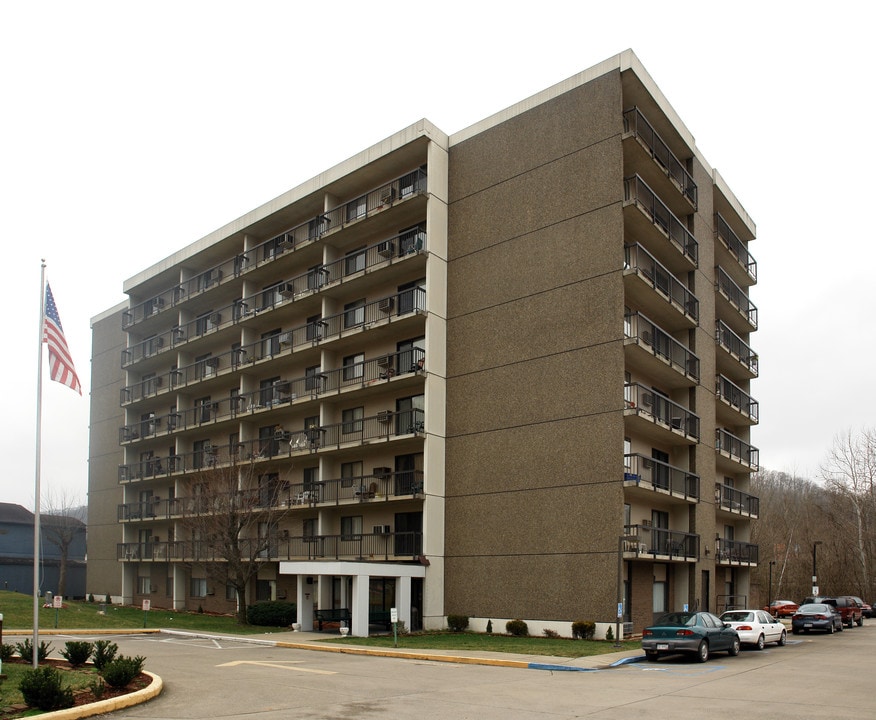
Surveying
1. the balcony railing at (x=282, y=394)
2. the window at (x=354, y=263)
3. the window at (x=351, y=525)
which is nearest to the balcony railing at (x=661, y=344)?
the balcony railing at (x=282, y=394)

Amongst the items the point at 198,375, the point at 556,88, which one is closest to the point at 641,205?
the point at 556,88

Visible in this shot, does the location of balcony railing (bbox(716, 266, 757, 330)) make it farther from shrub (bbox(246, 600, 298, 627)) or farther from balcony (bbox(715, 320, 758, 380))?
shrub (bbox(246, 600, 298, 627))

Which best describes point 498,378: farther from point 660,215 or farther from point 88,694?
point 88,694

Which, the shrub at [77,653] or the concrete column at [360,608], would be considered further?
the concrete column at [360,608]

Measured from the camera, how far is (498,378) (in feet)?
113

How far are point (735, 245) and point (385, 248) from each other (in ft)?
70.9

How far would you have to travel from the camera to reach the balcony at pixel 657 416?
32.1m

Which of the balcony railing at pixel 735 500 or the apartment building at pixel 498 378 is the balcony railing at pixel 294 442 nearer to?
the apartment building at pixel 498 378

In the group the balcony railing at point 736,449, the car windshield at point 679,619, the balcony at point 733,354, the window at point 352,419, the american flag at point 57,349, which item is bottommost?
the car windshield at point 679,619

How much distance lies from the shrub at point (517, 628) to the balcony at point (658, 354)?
36.3ft

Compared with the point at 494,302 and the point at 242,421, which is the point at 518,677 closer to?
the point at 494,302

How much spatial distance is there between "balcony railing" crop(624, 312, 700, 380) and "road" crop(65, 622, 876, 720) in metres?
12.4

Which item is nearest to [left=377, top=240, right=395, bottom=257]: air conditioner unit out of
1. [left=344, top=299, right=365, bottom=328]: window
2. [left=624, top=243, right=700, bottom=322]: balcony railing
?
[left=344, top=299, right=365, bottom=328]: window

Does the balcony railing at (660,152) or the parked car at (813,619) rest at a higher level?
the balcony railing at (660,152)
